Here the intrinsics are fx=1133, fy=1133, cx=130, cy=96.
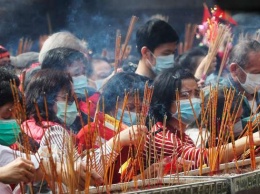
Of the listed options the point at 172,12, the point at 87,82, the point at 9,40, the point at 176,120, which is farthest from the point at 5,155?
the point at 172,12

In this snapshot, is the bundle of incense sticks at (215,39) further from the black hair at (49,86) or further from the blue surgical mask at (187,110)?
the black hair at (49,86)

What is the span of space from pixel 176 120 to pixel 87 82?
3.46 ft

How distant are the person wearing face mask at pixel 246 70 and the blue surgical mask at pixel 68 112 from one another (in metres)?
1.26

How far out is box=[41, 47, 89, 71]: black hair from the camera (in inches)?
219

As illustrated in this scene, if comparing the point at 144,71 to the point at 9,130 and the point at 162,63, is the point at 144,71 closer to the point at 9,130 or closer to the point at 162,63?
the point at 162,63

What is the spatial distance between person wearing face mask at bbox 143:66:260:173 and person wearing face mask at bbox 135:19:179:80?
0.84 m

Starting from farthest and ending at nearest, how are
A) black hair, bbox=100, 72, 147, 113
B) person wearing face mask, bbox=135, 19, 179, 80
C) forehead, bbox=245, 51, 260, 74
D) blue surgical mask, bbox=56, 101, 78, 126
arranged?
forehead, bbox=245, 51, 260, 74
person wearing face mask, bbox=135, 19, 179, 80
black hair, bbox=100, 72, 147, 113
blue surgical mask, bbox=56, 101, 78, 126

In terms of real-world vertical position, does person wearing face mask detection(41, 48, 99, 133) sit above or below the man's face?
below

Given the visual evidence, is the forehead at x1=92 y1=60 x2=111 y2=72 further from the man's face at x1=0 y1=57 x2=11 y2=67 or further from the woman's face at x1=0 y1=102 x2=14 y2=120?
the woman's face at x1=0 y1=102 x2=14 y2=120

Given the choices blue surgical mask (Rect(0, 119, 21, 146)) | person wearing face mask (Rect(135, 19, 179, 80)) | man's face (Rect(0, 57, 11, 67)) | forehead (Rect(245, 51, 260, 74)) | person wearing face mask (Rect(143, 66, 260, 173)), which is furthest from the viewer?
forehead (Rect(245, 51, 260, 74))

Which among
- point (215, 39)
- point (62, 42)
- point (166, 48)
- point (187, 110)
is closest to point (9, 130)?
point (187, 110)

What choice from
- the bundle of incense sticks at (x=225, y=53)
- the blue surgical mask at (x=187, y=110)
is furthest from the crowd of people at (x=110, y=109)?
the bundle of incense sticks at (x=225, y=53)

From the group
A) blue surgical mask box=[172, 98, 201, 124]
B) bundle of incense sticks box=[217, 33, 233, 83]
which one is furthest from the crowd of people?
bundle of incense sticks box=[217, 33, 233, 83]

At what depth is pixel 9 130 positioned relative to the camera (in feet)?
14.4
